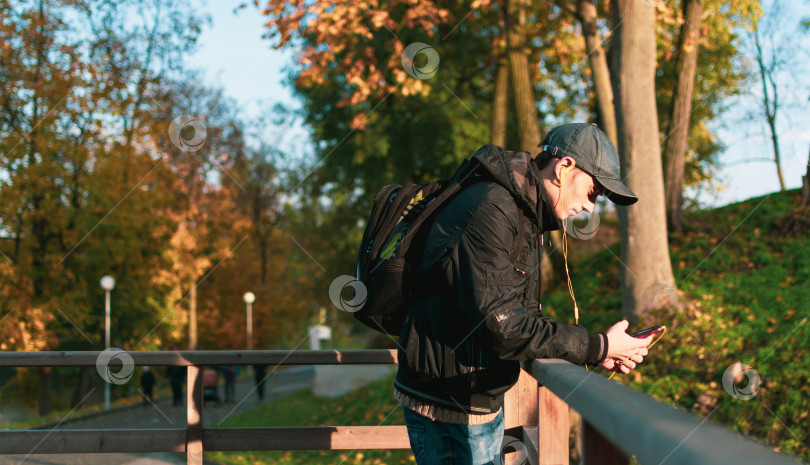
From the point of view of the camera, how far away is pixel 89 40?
21297 millimetres

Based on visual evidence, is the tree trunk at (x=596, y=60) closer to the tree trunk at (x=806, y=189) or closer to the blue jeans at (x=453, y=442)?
the tree trunk at (x=806, y=189)


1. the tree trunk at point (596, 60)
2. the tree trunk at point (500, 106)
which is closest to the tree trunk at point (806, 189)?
the tree trunk at point (596, 60)

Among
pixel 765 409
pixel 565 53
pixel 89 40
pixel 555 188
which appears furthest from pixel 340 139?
pixel 555 188

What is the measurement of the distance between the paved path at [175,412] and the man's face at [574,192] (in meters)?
4.11

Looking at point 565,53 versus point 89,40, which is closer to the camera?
point 565,53

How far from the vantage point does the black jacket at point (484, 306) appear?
2053 mm

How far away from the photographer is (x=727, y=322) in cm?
869

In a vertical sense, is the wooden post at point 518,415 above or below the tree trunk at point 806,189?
below

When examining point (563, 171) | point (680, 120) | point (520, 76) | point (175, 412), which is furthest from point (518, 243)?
point (175, 412)

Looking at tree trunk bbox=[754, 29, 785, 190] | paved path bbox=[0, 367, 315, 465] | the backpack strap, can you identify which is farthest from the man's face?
tree trunk bbox=[754, 29, 785, 190]

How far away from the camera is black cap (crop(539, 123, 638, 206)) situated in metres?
2.32

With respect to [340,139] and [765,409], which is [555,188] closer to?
[765,409]

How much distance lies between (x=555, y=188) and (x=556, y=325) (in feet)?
1.44

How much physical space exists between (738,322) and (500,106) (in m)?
6.62
